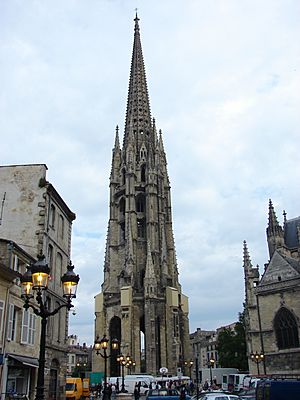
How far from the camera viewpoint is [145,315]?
56.5 metres

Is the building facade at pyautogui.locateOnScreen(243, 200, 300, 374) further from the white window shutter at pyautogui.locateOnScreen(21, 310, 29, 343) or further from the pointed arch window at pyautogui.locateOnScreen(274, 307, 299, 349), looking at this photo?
the white window shutter at pyautogui.locateOnScreen(21, 310, 29, 343)

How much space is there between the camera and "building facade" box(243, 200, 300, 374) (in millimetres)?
38250

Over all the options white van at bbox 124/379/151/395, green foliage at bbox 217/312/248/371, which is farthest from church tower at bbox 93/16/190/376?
white van at bbox 124/379/151/395

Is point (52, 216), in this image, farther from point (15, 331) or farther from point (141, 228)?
point (141, 228)

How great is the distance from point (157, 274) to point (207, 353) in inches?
1910

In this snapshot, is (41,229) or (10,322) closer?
(10,322)

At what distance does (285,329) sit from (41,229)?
25215mm

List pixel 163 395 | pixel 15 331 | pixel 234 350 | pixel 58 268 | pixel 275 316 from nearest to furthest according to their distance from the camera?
pixel 15 331, pixel 163 395, pixel 58 268, pixel 275 316, pixel 234 350

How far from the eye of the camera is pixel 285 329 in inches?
1542

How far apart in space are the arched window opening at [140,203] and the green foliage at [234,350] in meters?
21.1

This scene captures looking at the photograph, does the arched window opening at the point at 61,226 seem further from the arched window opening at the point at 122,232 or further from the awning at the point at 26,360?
the arched window opening at the point at 122,232

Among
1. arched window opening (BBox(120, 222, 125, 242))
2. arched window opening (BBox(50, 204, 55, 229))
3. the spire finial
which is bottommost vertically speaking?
arched window opening (BBox(50, 204, 55, 229))

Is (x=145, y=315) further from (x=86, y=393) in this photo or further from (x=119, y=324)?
(x=86, y=393)

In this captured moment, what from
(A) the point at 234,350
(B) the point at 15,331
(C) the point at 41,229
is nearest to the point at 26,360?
(B) the point at 15,331
